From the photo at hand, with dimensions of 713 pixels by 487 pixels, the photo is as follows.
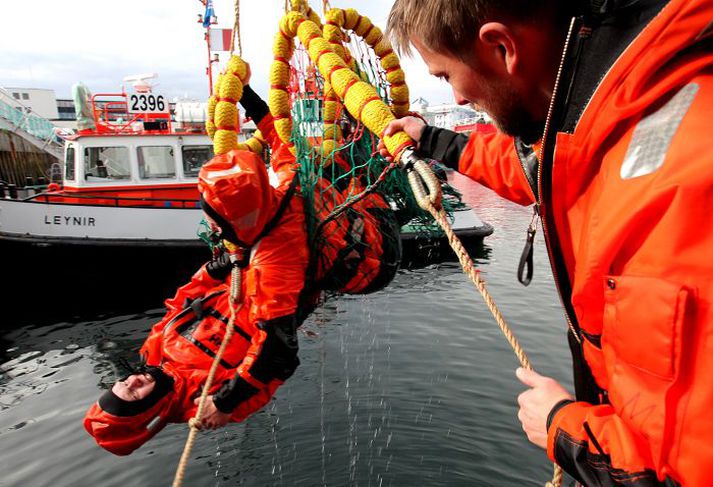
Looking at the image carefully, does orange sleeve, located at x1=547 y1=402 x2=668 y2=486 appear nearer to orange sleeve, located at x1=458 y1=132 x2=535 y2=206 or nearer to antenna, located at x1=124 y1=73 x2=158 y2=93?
orange sleeve, located at x1=458 y1=132 x2=535 y2=206

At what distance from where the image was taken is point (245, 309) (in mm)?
2979

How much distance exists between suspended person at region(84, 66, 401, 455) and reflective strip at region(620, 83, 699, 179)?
6.65ft

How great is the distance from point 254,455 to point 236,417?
226 centimetres

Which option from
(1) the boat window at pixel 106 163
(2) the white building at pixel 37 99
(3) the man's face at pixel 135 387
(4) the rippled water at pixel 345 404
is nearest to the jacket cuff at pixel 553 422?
(3) the man's face at pixel 135 387

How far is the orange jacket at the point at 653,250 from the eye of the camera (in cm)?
79

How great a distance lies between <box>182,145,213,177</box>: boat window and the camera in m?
10.9

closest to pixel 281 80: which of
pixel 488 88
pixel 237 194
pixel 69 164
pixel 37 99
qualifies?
pixel 237 194

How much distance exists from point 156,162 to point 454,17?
10.8 meters

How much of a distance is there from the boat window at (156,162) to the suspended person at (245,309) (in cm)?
827

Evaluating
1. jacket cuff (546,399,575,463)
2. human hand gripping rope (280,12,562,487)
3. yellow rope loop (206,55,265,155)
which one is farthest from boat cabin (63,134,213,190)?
jacket cuff (546,399,575,463)

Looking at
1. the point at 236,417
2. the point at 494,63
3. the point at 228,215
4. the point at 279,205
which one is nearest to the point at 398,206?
the point at 279,205

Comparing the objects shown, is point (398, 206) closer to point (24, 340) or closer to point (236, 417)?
point (236, 417)

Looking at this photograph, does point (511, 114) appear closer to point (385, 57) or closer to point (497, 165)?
point (497, 165)

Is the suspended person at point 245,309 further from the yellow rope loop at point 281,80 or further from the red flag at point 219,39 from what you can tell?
the red flag at point 219,39
